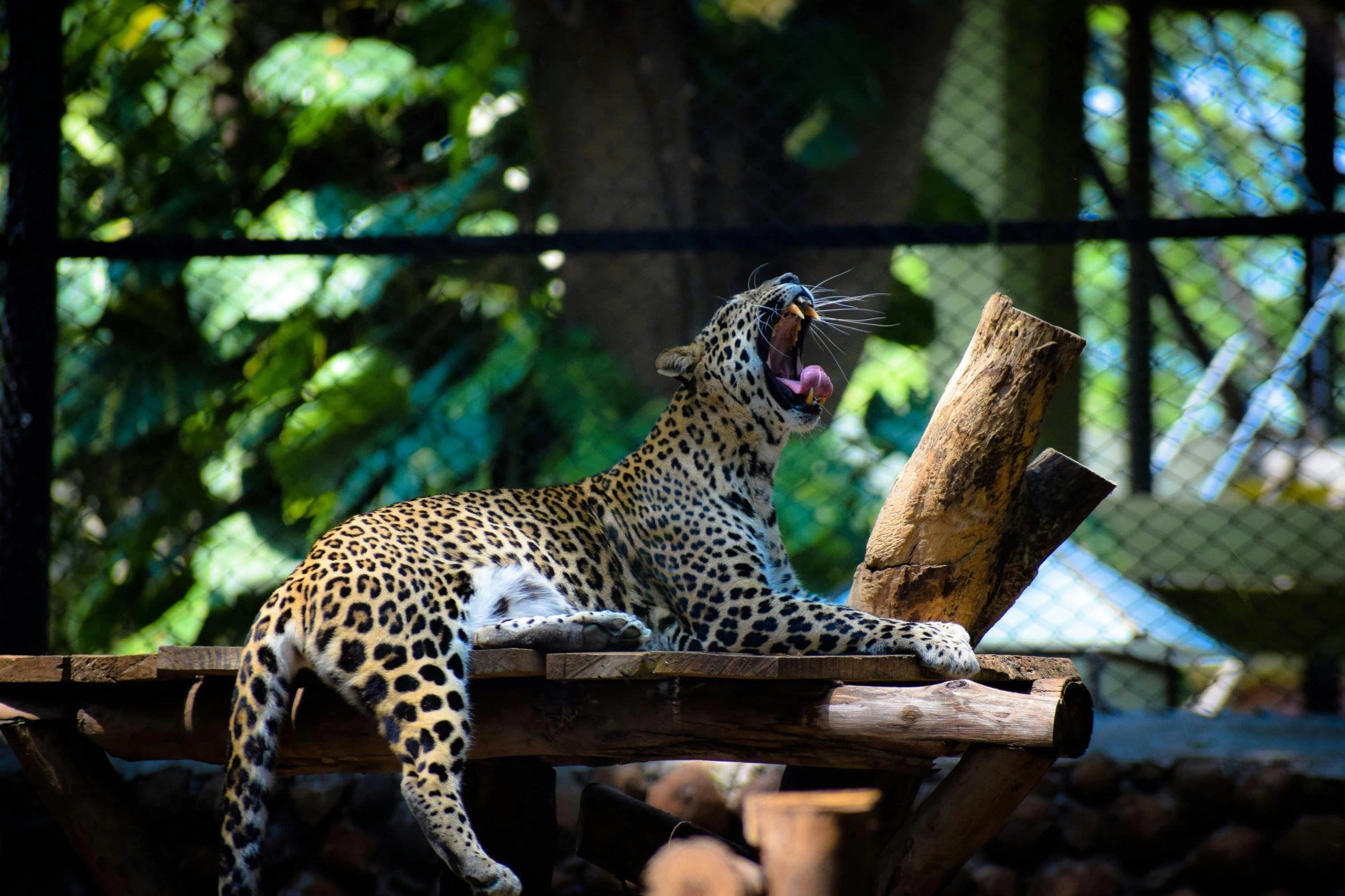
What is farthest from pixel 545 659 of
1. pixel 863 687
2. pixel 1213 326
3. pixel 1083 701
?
pixel 1213 326

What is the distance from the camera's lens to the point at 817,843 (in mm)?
2928

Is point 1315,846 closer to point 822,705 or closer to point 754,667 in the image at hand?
point 822,705

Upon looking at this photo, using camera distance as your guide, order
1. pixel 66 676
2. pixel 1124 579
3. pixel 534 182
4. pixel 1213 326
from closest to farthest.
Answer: pixel 66 676 < pixel 1124 579 < pixel 534 182 < pixel 1213 326

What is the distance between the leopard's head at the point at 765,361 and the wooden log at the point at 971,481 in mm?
460

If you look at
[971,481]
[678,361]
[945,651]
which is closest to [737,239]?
[678,361]

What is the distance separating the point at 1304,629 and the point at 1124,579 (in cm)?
96

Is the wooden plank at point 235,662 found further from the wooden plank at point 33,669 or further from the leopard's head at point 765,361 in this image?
the leopard's head at point 765,361

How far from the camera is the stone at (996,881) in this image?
4879 millimetres

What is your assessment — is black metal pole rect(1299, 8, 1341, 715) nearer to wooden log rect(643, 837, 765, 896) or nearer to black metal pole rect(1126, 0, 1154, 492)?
black metal pole rect(1126, 0, 1154, 492)

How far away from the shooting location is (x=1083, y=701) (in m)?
2.79

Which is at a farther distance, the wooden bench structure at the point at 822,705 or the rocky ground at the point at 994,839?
the rocky ground at the point at 994,839

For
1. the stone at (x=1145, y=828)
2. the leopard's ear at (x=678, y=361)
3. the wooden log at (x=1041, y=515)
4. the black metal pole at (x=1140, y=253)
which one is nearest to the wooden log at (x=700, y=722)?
the wooden log at (x=1041, y=515)

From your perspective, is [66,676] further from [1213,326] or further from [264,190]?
[1213,326]

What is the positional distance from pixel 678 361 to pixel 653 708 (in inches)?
55.1
